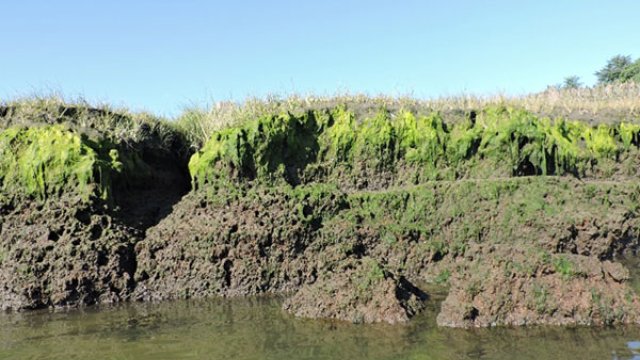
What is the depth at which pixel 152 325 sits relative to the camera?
23.5 ft

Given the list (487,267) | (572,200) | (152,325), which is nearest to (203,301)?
(152,325)

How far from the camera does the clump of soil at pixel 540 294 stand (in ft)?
20.9

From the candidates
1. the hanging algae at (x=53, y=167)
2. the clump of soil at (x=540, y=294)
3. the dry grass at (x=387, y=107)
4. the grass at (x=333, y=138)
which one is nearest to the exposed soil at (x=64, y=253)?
the hanging algae at (x=53, y=167)

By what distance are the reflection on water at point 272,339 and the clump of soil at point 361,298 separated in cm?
19

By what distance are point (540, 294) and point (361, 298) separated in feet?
6.85

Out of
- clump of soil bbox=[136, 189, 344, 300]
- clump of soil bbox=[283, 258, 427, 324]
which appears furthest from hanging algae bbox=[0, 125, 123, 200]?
clump of soil bbox=[283, 258, 427, 324]

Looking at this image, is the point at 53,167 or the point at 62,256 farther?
the point at 53,167

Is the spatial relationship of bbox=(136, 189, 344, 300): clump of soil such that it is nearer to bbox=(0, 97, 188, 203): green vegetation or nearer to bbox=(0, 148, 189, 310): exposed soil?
bbox=(0, 148, 189, 310): exposed soil

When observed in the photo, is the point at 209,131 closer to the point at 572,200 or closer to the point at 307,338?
the point at 307,338

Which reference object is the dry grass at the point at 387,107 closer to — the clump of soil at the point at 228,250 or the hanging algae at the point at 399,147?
the hanging algae at the point at 399,147

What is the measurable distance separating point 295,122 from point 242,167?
141 cm

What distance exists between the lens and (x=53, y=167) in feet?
30.7

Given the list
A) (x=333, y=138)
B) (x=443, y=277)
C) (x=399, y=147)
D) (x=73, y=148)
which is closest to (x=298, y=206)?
(x=333, y=138)

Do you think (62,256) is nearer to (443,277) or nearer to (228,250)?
(228,250)
